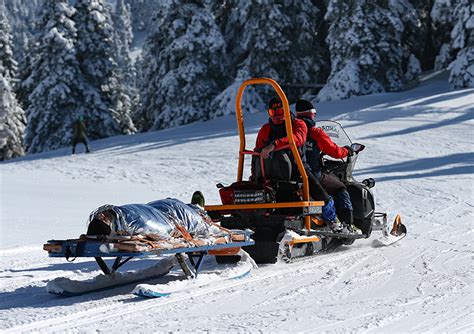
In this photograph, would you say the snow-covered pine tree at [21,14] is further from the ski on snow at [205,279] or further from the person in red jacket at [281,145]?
the ski on snow at [205,279]

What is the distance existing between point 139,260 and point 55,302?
252 cm

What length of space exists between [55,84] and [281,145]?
30390 mm

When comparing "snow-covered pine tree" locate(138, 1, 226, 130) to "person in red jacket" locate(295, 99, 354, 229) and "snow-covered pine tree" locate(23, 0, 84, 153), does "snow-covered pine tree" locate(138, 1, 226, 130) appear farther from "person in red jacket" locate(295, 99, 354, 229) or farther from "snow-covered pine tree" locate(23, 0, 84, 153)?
"person in red jacket" locate(295, 99, 354, 229)

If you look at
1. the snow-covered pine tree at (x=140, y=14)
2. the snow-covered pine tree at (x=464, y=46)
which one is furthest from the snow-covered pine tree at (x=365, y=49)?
the snow-covered pine tree at (x=140, y=14)

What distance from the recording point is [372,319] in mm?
5062

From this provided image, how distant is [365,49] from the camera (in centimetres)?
2853

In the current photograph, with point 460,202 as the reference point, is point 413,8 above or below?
above

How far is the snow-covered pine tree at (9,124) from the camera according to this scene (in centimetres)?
3575

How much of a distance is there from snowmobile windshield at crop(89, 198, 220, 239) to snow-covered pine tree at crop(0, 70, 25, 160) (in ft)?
100

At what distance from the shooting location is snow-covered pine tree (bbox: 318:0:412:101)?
92.9 feet

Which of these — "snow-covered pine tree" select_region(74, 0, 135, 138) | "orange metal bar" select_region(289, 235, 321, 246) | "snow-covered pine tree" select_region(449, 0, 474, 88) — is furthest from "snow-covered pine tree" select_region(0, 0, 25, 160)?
"orange metal bar" select_region(289, 235, 321, 246)

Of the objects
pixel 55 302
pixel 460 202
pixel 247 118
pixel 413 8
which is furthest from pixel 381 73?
pixel 55 302

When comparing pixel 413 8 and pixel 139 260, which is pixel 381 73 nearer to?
pixel 413 8

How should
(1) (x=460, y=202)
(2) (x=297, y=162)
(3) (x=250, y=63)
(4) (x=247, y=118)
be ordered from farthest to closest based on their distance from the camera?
(3) (x=250, y=63) → (4) (x=247, y=118) → (1) (x=460, y=202) → (2) (x=297, y=162)
